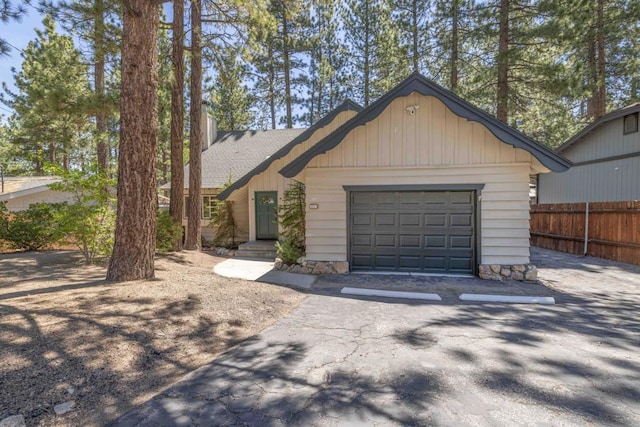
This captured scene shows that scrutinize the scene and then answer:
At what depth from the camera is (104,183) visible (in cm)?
713

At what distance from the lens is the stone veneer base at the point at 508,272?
7289mm

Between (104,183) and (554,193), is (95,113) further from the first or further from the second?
(554,193)

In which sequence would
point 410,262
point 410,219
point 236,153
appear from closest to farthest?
1. point 410,219
2. point 410,262
3. point 236,153

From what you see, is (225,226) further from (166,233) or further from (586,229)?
(586,229)

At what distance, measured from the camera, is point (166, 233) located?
9891mm

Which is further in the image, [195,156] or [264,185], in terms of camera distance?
[264,185]


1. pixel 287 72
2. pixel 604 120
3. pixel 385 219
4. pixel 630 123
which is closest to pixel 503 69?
pixel 604 120

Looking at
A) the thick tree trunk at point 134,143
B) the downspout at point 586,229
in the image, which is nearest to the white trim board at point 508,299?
the thick tree trunk at point 134,143

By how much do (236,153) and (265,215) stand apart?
17.5 feet

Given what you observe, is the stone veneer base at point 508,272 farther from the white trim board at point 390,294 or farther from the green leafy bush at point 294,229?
the green leafy bush at point 294,229

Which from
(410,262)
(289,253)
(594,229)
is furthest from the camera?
(594,229)

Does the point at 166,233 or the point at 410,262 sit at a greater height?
the point at 166,233

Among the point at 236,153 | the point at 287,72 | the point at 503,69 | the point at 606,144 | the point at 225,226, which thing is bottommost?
the point at 225,226

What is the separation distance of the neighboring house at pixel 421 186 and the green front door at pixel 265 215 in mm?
4294
